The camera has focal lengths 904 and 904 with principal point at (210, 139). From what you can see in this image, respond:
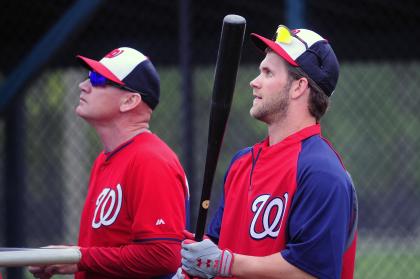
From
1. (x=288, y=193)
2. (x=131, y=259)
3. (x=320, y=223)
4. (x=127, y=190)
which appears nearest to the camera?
(x=320, y=223)

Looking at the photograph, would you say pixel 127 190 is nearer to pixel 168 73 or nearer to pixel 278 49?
pixel 278 49

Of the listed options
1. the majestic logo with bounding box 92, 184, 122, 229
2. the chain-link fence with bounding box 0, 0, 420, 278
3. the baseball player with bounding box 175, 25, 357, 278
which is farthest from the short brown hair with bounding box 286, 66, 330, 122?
the chain-link fence with bounding box 0, 0, 420, 278

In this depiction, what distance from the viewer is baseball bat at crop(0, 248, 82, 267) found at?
3066 millimetres

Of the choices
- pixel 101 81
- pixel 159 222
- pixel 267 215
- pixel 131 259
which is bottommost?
pixel 131 259

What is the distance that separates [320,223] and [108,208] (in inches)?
45.7

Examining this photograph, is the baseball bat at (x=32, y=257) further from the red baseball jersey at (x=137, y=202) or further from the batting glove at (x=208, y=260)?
the batting glove at (x=208, y=260)

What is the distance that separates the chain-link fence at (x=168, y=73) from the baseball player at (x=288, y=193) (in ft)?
7.20

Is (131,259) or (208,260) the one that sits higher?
(208,260)

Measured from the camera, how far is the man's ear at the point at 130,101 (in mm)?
3990

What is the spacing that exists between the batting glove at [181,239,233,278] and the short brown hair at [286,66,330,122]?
0.63 m

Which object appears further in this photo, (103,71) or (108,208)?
(103,71)

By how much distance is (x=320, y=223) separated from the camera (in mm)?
2834

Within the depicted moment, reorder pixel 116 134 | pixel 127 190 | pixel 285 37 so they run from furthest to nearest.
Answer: pixel 116 134 → pixel 127 190 → pixel 285 37

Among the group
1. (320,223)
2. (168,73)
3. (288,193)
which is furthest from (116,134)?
(168,73)
